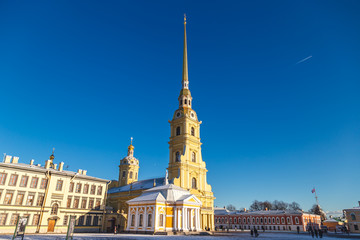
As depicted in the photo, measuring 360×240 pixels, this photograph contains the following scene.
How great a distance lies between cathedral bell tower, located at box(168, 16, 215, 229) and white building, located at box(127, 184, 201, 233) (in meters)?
9.54

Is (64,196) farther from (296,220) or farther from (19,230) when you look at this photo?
(296,220)

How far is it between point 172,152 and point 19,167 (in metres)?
29.6

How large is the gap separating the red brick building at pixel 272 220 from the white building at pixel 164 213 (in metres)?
26.8

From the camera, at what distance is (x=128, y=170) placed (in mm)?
64875

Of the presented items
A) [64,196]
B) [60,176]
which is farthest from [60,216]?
[60,176]

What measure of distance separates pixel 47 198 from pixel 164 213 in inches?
667

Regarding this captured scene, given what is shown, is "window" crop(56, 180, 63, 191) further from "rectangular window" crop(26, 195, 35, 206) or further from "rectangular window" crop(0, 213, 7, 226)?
"rectangular window" crop(0, 213, 7, 226)

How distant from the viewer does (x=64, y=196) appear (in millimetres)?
37875

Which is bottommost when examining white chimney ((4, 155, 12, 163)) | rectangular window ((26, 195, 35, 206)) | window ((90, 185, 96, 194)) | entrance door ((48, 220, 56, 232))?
entrance door ((48, 220, 56, 232))

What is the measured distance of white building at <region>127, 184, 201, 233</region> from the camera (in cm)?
3622

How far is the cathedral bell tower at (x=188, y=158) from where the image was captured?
50594 millimetres

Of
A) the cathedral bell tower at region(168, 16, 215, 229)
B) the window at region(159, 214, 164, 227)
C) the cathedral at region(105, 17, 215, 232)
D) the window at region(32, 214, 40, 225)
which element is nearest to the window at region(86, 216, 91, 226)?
the cathedral at region(105, 17, 215, 232)

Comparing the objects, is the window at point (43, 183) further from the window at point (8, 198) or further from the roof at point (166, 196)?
the roof at point (166, 196)

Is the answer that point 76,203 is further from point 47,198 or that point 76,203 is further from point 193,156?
point 193,156
